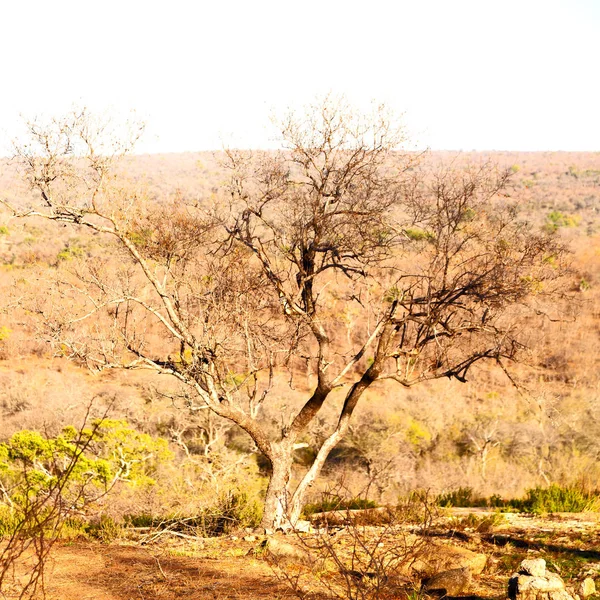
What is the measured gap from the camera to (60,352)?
7992 mm

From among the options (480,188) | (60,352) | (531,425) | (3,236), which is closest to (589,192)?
(531,425)

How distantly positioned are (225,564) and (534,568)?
275 centimetres

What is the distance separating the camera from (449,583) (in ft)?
18.6

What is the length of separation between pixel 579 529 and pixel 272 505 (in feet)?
13.0

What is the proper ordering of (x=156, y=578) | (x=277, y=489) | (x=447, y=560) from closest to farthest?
(x=156, y=578) < (x=447, y=560) < (x=277, y=489)

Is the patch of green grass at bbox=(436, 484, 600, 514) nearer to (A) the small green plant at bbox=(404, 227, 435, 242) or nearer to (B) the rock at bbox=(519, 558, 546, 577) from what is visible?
(A) the small green plant at bbox=(404, 227, 435, 242)

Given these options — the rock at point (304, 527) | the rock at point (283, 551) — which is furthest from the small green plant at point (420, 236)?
the rock at point (283, 551)

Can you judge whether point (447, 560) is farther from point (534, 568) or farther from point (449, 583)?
point (534, 568)

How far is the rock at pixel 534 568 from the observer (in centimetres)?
511

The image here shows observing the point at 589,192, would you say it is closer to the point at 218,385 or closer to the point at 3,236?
the point at 3,236

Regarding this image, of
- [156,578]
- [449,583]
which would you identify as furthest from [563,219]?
[156,578]

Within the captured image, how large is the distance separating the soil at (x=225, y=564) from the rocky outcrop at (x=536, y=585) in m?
0.75

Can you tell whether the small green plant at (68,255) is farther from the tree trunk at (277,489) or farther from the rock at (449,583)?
the rock at (449,583)

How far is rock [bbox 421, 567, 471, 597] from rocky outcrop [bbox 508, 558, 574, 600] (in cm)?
Result: 62
